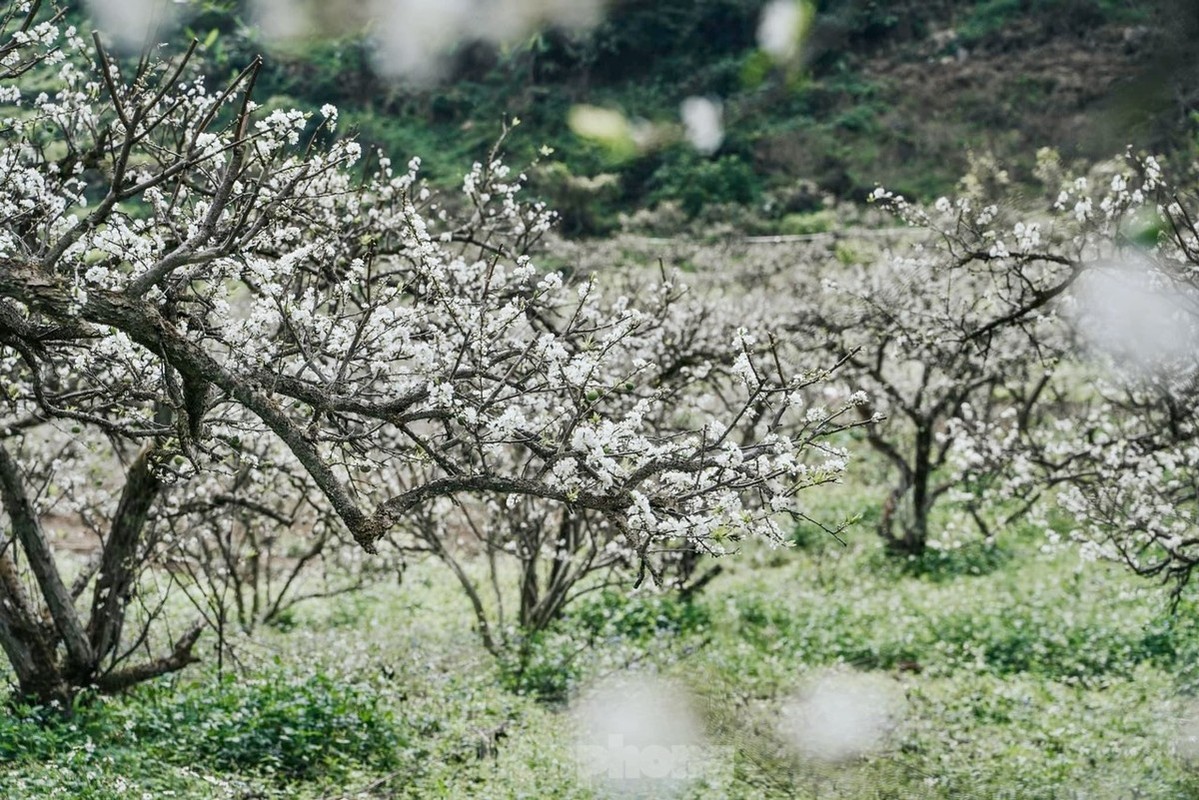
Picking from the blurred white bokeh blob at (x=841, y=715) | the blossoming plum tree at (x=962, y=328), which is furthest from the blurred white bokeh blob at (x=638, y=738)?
Answer: the blossoming plum tree at (x=962, y=328)

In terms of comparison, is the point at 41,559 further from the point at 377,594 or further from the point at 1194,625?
the point at 1194,625

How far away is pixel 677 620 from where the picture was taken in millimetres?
11156

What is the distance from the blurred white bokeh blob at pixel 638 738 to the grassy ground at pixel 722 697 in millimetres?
146

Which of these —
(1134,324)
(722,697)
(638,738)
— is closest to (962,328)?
(638,738)

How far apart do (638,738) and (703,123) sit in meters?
27.4

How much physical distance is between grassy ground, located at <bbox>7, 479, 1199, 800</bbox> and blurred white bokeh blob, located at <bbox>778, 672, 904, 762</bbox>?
11 centimetres

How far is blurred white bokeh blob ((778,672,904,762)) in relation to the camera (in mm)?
8375

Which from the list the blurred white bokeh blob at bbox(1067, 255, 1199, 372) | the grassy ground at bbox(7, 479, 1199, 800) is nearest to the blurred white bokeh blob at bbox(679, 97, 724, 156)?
the blurred white bokeh blob at bbox(1067, 255, 1199, 372)

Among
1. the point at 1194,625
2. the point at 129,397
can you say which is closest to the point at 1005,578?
the point at 1194,625

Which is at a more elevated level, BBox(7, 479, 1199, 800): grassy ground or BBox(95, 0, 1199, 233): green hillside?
BBox(95, 0, 1199, 233): green hillside

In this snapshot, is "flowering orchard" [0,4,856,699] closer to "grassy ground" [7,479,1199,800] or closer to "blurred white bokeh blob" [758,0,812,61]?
"grassy ground" [7,479,1199,800]

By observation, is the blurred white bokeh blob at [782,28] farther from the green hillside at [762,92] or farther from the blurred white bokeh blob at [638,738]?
the blurred white bokeh blob at [638,738]

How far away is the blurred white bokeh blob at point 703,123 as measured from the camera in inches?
1251

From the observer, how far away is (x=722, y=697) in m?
9.23
